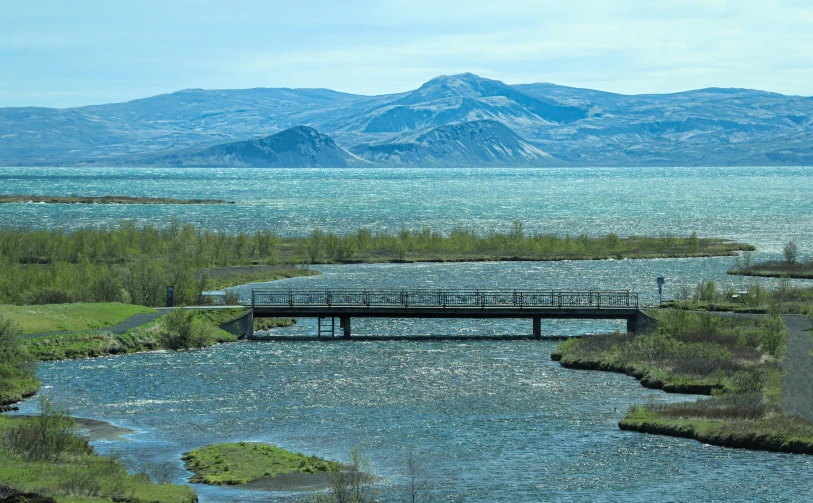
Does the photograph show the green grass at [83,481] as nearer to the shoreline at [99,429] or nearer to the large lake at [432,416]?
the large lake at [432,416]

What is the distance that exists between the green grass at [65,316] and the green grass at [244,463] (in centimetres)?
2851

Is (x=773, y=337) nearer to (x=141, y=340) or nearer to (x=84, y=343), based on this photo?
(x=141, y=340)

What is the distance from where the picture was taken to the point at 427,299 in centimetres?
9319

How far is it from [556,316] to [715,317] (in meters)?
10.9

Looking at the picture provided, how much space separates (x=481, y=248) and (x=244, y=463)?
11146 centimetres

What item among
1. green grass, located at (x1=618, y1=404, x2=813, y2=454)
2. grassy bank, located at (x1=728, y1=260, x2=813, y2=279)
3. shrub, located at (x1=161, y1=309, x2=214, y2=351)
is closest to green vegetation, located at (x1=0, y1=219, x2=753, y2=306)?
shrub, located at (x1=161, y1=309, x2=214, y2=351)

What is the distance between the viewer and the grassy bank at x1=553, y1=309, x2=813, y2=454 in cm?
5106

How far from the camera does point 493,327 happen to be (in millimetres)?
92875

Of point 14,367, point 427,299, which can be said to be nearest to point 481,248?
point 427,299

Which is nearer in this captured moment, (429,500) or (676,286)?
(429,500)

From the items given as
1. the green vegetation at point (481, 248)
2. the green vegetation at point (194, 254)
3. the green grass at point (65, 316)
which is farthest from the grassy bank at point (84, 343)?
the green vegetation at point (481, 248)

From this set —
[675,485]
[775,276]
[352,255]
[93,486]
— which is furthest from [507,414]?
[352,255]

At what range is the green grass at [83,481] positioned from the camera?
126 ft

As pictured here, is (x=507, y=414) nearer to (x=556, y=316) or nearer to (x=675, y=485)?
(x=675, y=485)
